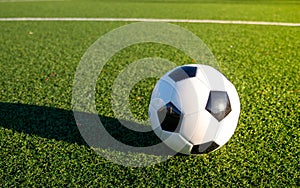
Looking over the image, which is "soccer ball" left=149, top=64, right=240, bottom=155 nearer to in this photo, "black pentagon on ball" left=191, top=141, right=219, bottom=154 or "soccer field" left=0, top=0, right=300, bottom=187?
"black pentagon on ball" left=191, top=141, right=219, bottom=154

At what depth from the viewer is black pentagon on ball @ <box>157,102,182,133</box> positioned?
2.41 m

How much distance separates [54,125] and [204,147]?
142 centimetres

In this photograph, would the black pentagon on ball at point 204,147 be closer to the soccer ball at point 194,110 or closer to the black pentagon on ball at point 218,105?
the soccer ball at point 194,110

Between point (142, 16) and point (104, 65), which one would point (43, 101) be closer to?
point (104, 65)

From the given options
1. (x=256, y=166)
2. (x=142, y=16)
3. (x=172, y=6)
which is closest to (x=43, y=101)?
(x=256, y=166)

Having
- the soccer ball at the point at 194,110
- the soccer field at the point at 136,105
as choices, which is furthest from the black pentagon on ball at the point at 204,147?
the soccer field at the point at 136,105

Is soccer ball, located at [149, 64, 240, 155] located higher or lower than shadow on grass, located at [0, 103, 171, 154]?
higher

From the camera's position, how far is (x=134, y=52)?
5.05 meters

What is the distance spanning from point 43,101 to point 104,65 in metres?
1.22

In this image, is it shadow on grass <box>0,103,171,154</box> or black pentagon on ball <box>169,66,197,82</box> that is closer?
black pentagon on ball <box>169,66,197,82</box>

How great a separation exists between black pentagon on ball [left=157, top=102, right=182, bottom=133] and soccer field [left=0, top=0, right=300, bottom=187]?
310 millimetres

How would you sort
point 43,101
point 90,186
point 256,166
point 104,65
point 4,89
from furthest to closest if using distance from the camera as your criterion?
point 104,65
point 4,89
point 43,101
point 256,166
point 90,186

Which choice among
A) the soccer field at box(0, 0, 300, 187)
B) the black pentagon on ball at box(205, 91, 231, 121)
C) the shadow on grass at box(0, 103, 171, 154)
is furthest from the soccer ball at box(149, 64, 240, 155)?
the shadow on grass at box(0, 103, 171, 154)

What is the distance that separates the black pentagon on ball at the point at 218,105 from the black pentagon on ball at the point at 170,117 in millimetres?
214
